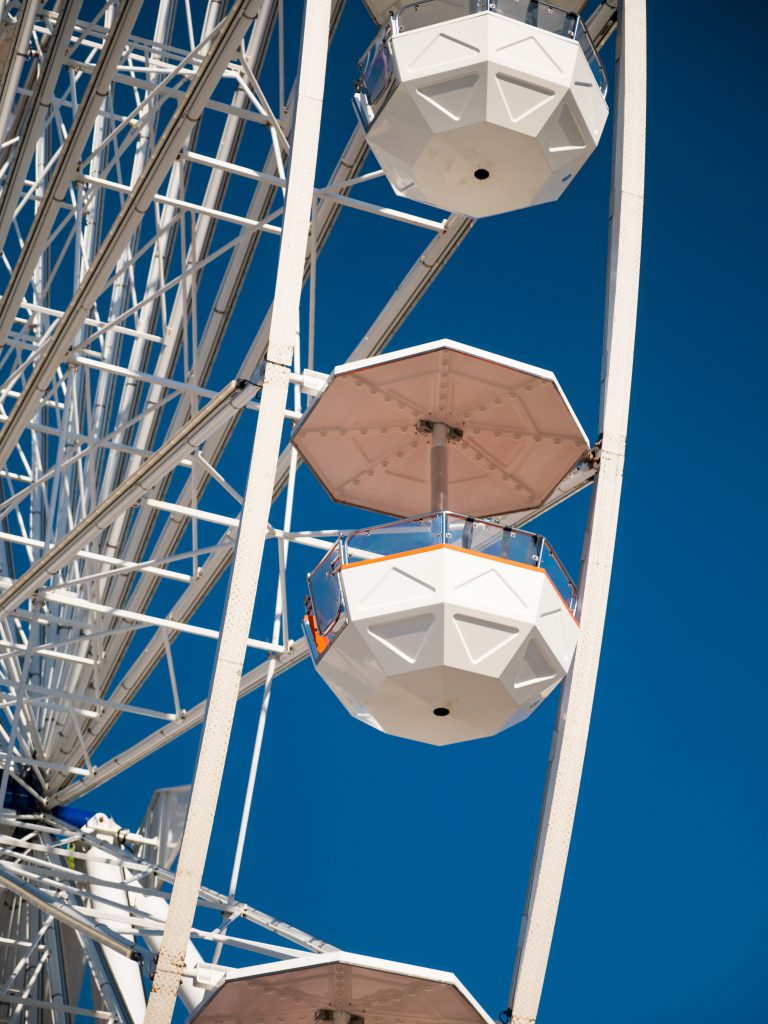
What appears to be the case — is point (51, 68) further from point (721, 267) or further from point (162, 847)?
point (721, 267)

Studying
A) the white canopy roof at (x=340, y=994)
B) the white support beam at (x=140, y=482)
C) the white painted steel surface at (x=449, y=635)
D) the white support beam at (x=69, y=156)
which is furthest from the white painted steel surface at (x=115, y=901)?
the white painted steel surface at (x=449, y=635)

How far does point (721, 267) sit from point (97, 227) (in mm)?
20033

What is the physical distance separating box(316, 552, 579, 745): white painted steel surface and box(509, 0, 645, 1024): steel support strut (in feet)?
1.28

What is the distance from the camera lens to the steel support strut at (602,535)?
36.9ft

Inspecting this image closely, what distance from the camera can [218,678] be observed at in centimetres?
1072

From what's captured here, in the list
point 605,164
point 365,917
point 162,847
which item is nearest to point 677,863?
point 365,917

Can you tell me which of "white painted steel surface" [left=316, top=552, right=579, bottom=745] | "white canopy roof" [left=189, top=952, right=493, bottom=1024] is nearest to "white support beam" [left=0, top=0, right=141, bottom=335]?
"white painted steel surface" [left=316, top=552, right=579, bottom=745]

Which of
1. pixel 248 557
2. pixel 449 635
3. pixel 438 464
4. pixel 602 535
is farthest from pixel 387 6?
pixel 449 635

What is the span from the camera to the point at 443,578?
10992mm

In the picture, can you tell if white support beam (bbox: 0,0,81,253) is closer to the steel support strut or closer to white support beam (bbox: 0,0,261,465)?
white support beam (bbox: 0,0,261,465)

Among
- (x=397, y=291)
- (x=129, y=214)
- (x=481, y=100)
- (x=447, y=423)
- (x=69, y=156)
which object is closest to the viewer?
(x=481, y=100)

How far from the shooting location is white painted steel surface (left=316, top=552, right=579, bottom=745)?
11.0m

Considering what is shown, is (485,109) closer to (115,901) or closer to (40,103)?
(40,103)

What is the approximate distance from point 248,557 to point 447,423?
8.54ft
